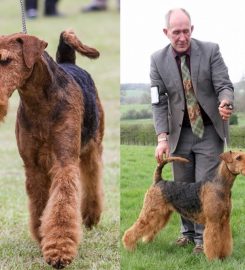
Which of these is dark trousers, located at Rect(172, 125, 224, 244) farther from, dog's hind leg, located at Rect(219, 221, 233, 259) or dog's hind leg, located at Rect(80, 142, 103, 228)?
dog's hind leg, located at Rect(80, 142, 103, 228)

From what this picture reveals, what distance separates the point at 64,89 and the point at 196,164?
0.93m

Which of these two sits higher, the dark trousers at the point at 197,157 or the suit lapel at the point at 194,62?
the suit lapel at the point at 194,62

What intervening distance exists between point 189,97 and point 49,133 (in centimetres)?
88

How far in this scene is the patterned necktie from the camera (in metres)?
3.82

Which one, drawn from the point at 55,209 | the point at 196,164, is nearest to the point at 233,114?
the point at 196,164

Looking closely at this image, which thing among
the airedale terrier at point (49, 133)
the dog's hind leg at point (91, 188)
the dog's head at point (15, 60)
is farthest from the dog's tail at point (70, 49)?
the dog's head at point (15, 60)

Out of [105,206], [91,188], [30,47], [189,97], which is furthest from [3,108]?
[105,206]

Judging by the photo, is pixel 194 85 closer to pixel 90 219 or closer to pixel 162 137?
pixel 162 137

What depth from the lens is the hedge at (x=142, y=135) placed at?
12.9 ft

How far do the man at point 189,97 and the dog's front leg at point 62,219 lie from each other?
1.88 ft

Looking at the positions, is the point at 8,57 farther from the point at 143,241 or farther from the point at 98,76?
the point at 98,76

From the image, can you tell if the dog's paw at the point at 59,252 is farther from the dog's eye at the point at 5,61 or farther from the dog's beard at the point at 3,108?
the dog's eye at the point at 5,61

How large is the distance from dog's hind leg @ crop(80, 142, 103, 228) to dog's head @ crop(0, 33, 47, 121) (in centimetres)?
128

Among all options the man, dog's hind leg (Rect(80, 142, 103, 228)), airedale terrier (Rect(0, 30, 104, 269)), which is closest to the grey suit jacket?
the man
